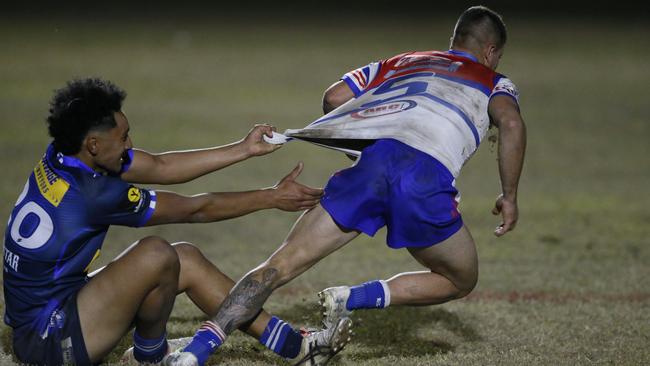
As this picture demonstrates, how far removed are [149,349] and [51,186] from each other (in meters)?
0.94

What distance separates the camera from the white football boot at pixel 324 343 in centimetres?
428

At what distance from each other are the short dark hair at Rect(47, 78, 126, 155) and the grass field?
52.9 inches

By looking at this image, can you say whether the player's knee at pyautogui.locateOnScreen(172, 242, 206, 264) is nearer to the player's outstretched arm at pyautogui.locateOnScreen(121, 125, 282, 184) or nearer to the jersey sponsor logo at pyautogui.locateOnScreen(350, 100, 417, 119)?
the player's outstretched arm at pyautogui.locateOnScreen(121, 125, 282, 184)

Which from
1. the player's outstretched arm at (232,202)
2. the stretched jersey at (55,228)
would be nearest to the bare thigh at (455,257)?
the player's outstretched arm at (232,202)

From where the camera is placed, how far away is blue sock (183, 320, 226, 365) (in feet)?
13.1

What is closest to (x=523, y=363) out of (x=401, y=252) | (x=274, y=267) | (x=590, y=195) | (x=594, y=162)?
(x=274, y=267)

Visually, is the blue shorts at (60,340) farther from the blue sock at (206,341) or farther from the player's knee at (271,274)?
the player's knee at (271,274)

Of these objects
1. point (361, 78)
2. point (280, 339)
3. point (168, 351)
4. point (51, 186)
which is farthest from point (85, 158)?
point (361, 78)

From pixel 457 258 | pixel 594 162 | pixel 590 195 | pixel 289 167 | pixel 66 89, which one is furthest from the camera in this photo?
pixel 594 162

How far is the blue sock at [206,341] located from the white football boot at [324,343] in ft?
1.69

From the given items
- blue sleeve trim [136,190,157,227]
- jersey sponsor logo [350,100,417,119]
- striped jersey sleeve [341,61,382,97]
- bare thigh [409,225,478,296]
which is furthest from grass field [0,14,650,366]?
striped jersey sleeve [341,61,382,97]

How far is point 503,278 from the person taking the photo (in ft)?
23.3

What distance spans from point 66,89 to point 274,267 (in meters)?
1.25

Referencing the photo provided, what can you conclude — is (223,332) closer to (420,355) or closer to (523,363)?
(420,355)
